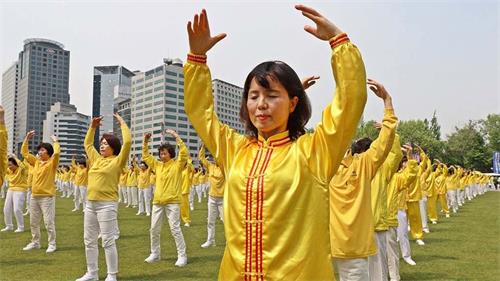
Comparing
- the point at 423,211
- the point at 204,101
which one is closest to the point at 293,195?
the point at 204,101

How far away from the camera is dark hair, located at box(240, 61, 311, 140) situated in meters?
2.71

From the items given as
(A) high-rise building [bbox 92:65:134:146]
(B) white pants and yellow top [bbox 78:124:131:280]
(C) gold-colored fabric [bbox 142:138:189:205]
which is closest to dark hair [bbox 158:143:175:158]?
(C) gold-colored fabric [bbox 142:138:189:205]

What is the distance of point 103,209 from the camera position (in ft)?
25.8

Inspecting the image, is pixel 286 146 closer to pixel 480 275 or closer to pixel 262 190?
pixel 262 190

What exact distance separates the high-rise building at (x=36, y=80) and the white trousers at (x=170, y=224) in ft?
148

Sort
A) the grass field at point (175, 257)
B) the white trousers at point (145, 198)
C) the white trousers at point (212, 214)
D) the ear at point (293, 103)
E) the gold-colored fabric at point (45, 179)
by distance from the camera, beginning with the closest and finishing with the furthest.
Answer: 1. the ear at point (293, 103)
2. the grass field at point (175, 257)
3. the gold-colored fabric at point (45, 179)
4. the white trousers at point (212, 214)
5. the white trousers at point (145, 198)

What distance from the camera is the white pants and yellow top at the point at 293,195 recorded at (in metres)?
2.53

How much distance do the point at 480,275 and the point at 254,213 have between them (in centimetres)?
775

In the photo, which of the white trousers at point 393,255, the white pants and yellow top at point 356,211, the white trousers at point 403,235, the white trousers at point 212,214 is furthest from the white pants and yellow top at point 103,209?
the white trousers at point 403,235

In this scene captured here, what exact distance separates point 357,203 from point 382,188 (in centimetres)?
141

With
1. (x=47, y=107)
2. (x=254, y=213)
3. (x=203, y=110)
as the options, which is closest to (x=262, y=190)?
(x=254, y=213)

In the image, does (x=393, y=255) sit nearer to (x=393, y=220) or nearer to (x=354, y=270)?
(x=393, y=220)

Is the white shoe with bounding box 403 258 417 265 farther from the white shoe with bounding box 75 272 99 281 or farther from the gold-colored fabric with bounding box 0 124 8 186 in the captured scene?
the gold-colored fabric with bounding box 0 124 8 186

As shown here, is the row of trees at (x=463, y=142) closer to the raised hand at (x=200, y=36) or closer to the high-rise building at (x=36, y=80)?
the high-rise building at (x=36, y=80)
